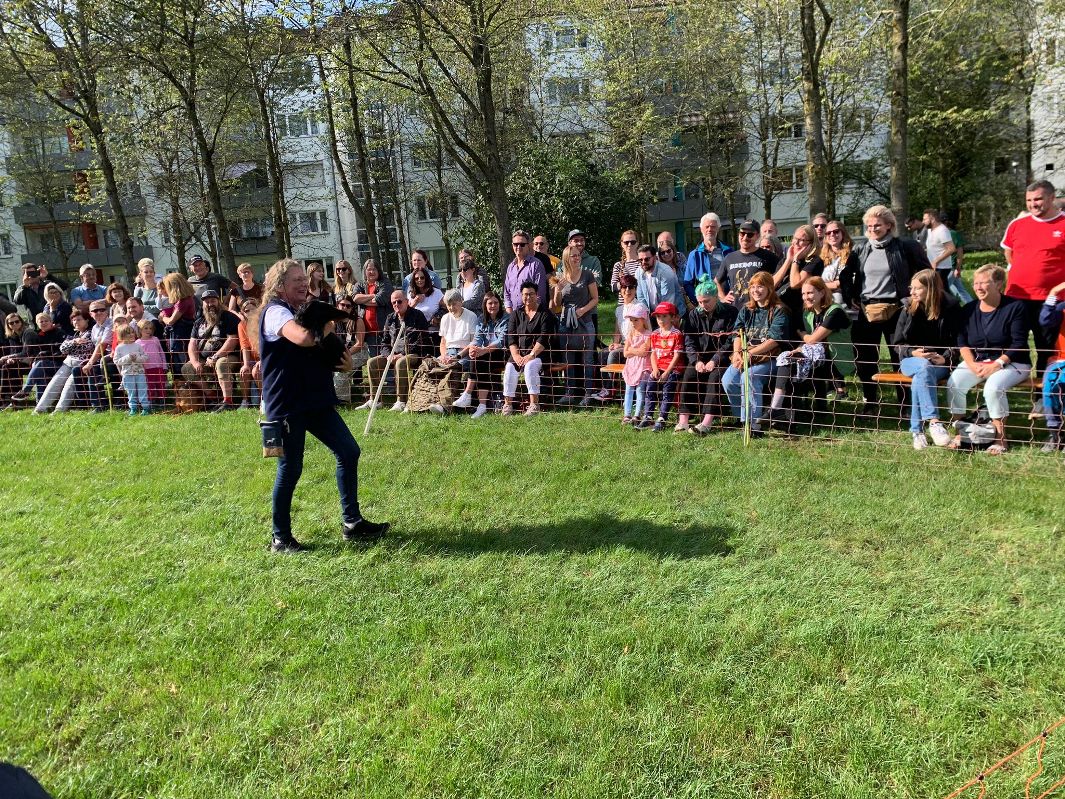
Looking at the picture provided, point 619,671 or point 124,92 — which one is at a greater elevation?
point 124,92

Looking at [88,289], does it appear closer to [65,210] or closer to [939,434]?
[939,434]

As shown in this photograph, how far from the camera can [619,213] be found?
2073 centimetres

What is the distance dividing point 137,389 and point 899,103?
12.3 m

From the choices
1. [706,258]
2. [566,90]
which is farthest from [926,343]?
[566,90]

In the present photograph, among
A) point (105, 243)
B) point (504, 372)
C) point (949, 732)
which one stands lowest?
point (949, 732)

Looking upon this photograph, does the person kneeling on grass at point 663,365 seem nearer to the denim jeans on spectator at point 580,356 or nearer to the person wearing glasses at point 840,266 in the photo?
the denim jeans on spectator at point 580,356

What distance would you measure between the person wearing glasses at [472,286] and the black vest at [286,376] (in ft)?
16.6

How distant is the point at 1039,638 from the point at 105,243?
2117 inches

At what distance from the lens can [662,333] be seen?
816 cm

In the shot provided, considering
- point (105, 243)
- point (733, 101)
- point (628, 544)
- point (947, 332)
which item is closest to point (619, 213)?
point (733, 101)

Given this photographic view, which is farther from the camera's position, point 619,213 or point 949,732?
point 619,213

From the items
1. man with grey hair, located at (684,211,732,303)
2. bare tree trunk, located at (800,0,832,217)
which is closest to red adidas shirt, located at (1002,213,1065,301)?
man with grey hair, located at (684,211,732,303)

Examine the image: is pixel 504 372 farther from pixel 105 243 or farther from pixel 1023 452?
pixel 105 243

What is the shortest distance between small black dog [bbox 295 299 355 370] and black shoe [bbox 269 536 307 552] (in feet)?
4.25
